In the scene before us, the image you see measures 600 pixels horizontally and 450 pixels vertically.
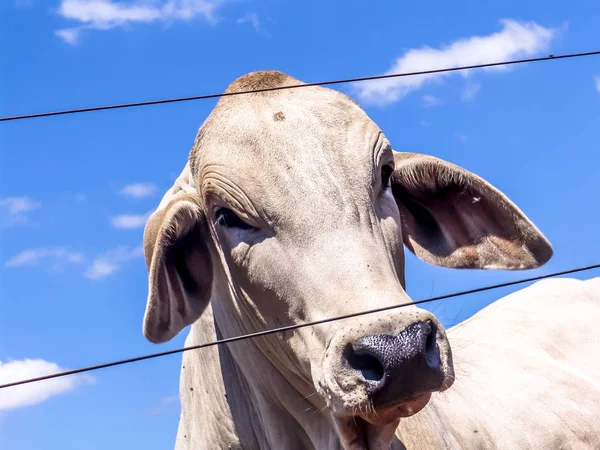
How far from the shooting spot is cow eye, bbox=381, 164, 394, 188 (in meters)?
4.70

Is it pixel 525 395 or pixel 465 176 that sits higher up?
pixel 465 176

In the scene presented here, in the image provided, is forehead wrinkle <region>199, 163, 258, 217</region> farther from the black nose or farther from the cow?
the black nose

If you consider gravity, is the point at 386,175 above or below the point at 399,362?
above

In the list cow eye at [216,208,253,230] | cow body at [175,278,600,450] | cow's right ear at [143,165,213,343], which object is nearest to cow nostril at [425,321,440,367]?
cow body at [175,278,600,450]

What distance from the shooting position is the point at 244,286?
4.53m

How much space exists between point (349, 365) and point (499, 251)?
1.56 m

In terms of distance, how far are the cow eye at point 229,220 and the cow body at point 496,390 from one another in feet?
2.37

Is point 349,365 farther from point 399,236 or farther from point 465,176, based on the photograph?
point 465,176

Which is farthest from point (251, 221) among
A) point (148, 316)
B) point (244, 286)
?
point (148, 316)

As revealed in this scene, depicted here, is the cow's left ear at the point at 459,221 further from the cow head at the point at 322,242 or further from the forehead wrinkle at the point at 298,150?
the forehead wrinkle at the point at 298,150

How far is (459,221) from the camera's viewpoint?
17.0 feet

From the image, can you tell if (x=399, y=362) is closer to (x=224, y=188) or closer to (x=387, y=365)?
(x=387, y=365)

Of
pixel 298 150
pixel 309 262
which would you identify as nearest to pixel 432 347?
pixel 309 262

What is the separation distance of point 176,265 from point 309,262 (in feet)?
2.77
